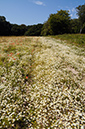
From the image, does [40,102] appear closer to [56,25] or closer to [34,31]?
[56,25]

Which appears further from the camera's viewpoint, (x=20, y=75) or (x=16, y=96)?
(x=20, y=75)

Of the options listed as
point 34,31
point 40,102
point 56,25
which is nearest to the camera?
point 40,102

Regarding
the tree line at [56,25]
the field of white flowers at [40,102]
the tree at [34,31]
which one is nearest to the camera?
the field of white flowers at [40,102]

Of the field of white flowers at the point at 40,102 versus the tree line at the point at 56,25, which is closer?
the field of white flowers at the point at 40,102

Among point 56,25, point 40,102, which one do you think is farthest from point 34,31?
point 40,102

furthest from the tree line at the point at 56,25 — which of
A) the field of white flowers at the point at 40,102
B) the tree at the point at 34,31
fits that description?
the field of white flowers at the point at 40,102

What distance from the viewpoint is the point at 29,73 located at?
757 centimetres

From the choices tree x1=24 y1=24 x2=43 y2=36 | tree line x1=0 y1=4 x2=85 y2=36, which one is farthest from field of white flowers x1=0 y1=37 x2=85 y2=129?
tree x1=24 y1=24 x2=43 y2=36

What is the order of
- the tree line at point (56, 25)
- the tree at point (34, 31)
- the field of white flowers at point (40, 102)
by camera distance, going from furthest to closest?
the tree at point (34, 31) < the tree line at point (56, 25) < the field of white flowers at point (40, 102)

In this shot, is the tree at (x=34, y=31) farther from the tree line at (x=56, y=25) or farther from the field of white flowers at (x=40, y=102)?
the field of white flowers at (x=40, y=102)

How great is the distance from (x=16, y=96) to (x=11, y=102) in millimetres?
429

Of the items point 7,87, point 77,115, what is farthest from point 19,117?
point 77,115

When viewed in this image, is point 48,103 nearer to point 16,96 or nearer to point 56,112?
point 56,112

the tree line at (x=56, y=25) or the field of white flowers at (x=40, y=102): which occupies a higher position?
the tree line at (x=56, y=25)
